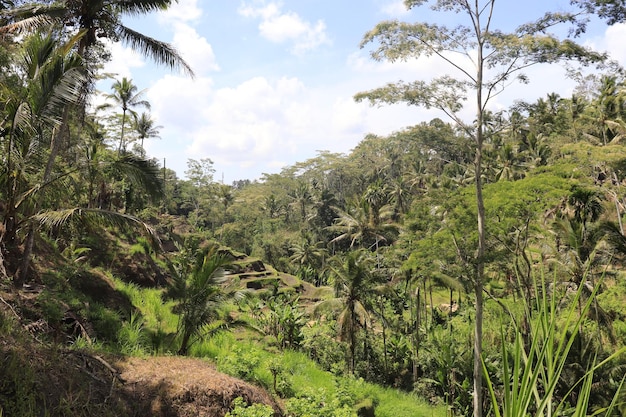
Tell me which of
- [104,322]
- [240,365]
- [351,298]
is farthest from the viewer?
[351,298]

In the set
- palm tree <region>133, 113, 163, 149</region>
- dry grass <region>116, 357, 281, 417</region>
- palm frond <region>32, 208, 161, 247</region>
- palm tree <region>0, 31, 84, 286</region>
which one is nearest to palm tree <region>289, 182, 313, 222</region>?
palm tree <region>133, 113, 163, 149</region>

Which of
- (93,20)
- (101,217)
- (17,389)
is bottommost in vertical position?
(17,389)

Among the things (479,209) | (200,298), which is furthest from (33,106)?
(479,209)

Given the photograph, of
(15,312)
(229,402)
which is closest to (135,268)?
(15,312)

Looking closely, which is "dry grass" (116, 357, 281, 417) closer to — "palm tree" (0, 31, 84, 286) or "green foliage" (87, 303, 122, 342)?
"green foliage" (87, 303, 122, 342)

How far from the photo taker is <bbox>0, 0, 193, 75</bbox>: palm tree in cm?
912

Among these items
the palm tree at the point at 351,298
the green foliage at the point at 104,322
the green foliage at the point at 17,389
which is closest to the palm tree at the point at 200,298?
the green foliage at the point at 104,322

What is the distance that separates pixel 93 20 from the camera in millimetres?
9516

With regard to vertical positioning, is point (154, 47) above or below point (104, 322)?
above

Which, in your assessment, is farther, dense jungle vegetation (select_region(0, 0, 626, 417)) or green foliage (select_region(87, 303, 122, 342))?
green foliage (select_region(87, 303, 122, 342))

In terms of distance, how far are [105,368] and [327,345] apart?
41.9ft

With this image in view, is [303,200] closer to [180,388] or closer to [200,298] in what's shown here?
[200,298]

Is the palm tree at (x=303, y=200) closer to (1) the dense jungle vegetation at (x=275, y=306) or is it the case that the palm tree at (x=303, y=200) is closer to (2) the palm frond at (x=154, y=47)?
(1) the dense jungle vegetation at (x=275, y=306)

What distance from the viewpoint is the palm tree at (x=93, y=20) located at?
359 inches
